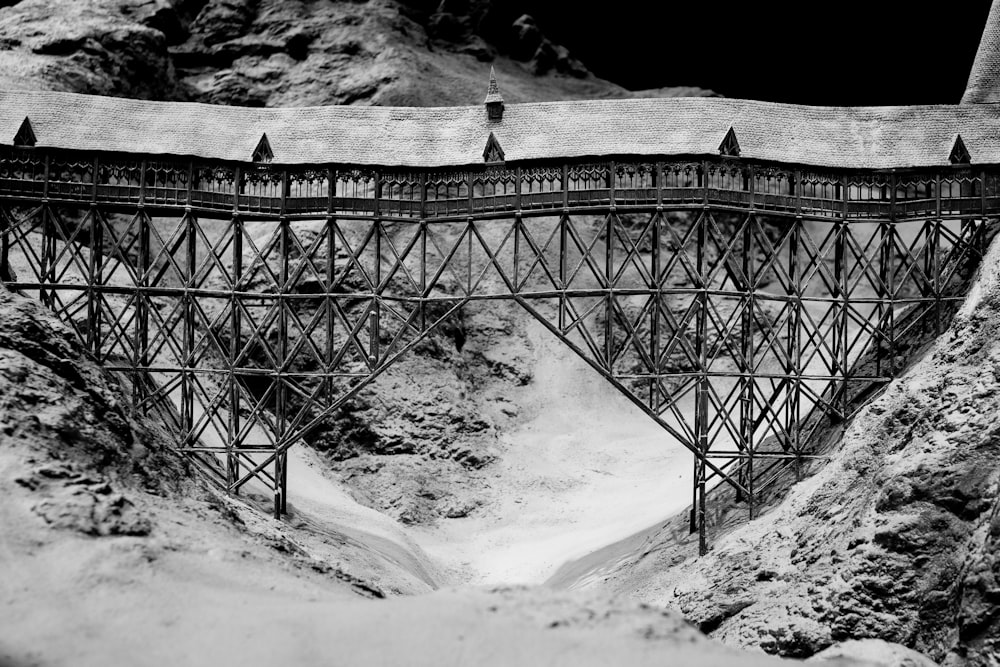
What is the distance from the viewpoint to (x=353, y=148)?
133ft

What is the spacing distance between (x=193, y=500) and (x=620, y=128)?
63.1ft

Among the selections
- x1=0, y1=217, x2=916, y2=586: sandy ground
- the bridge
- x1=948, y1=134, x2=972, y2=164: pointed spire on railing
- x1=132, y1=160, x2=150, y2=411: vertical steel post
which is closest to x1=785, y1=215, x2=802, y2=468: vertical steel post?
the bridge

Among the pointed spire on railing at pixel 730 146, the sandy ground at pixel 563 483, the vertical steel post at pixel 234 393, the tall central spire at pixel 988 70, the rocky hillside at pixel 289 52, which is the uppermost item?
the tall central spire at pixel 988 70

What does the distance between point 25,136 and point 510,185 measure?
1586cm

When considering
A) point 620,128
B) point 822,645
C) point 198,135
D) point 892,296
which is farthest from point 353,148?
point 822,645

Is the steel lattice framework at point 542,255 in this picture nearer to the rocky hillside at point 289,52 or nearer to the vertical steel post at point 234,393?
the vertical steel post at point 234,393

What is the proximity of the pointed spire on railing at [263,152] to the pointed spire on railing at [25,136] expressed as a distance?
7.16m

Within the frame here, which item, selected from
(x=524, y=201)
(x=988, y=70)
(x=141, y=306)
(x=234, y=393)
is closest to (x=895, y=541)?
(x=524, y=201)

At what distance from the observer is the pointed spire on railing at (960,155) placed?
39125mm

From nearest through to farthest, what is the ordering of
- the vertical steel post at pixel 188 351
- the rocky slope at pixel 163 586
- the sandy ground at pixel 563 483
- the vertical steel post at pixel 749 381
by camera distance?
the rocky slope at pixel 163 586, the vertical steel post at pixel 749 381, the vertical steel post at pixel 188 351, the sandy ground at pixel 563 483

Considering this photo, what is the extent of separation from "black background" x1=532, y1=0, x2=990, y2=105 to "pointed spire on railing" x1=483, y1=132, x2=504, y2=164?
36437mm

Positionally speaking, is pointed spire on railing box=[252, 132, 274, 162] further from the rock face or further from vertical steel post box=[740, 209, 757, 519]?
the rock face

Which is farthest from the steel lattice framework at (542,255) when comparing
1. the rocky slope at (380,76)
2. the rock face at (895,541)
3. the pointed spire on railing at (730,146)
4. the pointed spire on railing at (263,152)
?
the rocky slope at (380,76)

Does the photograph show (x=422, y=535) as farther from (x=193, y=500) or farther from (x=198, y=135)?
(x=193, y=500)
